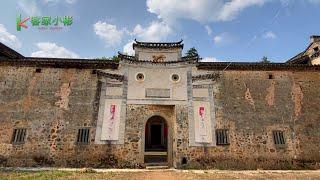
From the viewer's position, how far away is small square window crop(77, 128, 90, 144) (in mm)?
14227

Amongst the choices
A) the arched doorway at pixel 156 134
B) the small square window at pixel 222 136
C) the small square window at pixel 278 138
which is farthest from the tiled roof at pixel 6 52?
the small square window at pixel 278 138

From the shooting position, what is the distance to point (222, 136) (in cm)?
1462

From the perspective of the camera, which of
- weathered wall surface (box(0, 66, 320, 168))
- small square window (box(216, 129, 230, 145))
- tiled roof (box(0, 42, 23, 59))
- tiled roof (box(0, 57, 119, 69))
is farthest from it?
tiled roof (box(0, 42, 23, 59))

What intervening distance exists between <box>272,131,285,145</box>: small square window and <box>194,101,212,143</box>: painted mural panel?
12.2 ft

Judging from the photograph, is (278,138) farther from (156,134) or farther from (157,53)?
(157,53)

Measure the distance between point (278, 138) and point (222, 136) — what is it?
3.22 metres

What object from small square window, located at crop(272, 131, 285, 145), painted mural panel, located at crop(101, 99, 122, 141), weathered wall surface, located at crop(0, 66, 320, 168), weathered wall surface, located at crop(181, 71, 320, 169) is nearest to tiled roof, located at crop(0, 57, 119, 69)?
weathered wall surface, located at crop(0, 66, 320, 168)

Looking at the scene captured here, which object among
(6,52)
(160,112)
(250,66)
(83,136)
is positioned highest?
(6,52)

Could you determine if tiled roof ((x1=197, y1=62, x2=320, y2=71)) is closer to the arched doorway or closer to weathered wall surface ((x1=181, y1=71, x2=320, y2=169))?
weathered wall surface ((x1=181, y1=71, x2=320, y2=169))

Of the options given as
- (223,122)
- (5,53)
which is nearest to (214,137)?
(223,122)

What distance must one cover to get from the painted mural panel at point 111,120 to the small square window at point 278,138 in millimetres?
8939

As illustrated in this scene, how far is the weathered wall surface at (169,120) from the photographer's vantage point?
14008 mm

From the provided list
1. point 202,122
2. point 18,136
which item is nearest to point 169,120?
point 202,122

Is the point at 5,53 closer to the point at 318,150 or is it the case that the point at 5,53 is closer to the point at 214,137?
the point at 214,137
